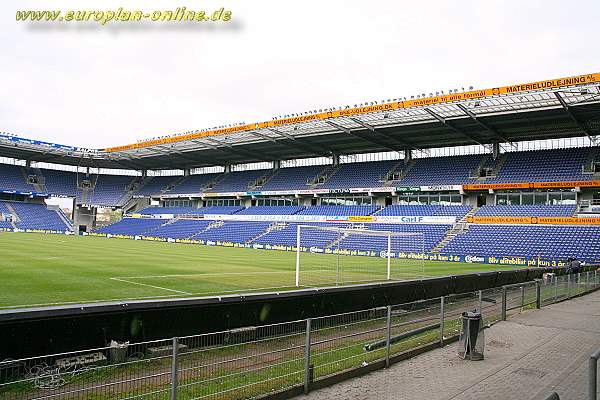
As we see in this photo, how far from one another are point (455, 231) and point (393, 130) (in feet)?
39.9

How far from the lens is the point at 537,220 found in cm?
4059

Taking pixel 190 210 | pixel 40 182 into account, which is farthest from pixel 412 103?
pixel 40 182

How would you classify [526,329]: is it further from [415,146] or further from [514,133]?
[415,146]

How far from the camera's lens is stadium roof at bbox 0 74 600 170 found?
1412 inches

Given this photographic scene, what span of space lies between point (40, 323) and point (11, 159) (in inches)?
3144

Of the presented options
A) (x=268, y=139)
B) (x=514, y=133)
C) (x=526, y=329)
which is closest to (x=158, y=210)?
(x=268, y=139)

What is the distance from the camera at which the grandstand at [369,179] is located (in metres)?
39.0

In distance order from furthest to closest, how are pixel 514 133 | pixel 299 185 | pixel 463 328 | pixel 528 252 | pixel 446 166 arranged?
pixel 299 185 < pixel 446 166 < pixel 514 133 < pixel 528 252 < pixel 463 328

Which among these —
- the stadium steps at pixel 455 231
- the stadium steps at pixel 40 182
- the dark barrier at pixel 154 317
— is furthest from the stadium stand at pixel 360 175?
the stadium steps at pixel 40 182

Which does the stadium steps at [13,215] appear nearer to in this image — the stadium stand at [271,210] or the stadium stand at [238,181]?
the stadium stand at [238,181]

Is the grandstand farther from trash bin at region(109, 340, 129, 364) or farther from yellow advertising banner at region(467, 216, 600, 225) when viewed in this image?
→ trash bin at region(109, 340, 129, 364)

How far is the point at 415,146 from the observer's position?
56375 millimetres

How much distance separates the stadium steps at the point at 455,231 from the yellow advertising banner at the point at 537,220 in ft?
2.20

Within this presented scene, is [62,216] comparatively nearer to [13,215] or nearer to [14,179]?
[13,215]
